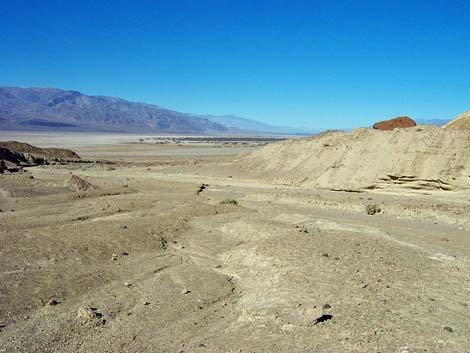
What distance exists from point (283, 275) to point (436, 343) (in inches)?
139

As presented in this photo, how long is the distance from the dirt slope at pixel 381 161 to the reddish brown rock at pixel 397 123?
4.53 m

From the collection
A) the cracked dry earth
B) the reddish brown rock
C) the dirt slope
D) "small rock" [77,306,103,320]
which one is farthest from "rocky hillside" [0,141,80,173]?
"small rock" [77,306,103,320]

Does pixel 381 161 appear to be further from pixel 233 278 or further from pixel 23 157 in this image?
pixel 23 157

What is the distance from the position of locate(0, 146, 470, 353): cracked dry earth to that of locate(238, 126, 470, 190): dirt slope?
3.30 meters

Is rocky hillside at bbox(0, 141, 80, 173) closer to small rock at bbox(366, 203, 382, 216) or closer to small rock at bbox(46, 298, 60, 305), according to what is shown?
small rock at bbox(366, 203, 382, 216)

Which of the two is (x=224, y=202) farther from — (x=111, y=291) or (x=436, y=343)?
(x=436, y=343)

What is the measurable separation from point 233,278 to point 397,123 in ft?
81.2

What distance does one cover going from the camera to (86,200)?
20.7 metres

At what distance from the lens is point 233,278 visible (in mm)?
10148

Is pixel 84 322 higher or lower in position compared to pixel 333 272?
lower

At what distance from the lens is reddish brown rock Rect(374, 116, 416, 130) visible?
31.6m

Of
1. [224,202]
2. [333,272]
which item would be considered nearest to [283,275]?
[333,272]

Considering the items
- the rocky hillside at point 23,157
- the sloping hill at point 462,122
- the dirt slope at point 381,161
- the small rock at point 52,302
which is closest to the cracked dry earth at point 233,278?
the small rock at point 52,302

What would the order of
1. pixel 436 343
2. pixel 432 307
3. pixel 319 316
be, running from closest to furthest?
pixel 436 343 → pixel 319 316 → pixel 432 307
